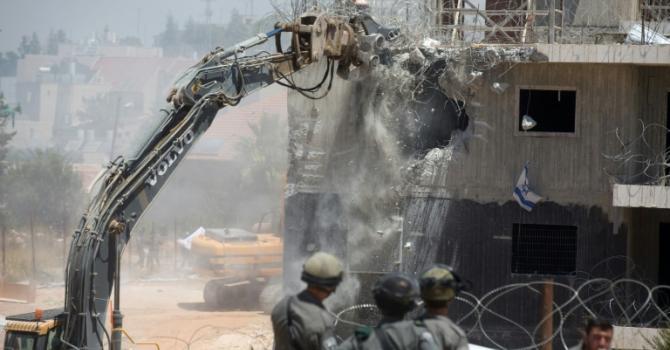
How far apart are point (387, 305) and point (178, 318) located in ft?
63.3

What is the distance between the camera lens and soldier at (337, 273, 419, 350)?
26.8 feet

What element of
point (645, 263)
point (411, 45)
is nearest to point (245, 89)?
point (411, 45)

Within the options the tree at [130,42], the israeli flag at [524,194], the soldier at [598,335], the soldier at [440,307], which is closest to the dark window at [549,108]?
the israeli flag at [524,194]

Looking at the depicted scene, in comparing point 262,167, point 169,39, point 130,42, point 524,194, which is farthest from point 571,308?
point 130,42

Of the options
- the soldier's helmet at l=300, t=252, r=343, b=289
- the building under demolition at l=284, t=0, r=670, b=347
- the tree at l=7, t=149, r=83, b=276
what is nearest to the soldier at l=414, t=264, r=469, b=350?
the soldier's helmet at l=300, t=252, r=343, b=289

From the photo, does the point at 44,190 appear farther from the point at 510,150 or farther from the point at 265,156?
Answer: the point at 510,150

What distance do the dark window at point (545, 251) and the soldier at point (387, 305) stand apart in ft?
41.3

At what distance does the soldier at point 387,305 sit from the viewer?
26.8 ft

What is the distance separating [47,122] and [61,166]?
152 ft

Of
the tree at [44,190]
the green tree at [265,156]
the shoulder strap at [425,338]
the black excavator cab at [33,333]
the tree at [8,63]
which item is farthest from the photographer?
the tree at [8,63]

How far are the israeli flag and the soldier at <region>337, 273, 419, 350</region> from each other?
A: 1229 cm

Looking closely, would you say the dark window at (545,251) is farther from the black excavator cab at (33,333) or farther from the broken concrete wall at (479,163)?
the black excavator cab at (33,333)

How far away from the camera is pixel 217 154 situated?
215 feet

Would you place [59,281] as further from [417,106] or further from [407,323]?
[407,323]
